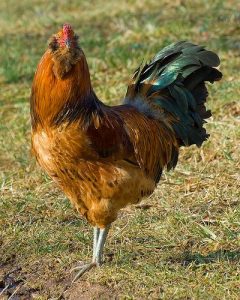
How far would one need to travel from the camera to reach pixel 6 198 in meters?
5.87

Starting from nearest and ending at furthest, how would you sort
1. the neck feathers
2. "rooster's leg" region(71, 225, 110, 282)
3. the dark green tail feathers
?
the neck feathers, "rooster's leg" region(71, 225, 110, 282), the dark green tail feathers

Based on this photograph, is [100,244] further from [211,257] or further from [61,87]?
[61,87]

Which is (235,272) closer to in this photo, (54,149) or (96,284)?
(96,284)

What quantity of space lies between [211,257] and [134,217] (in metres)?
0.84

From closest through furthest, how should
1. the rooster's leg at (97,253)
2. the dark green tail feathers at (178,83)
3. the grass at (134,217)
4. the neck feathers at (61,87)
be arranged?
the neck feathers at (61,87) < the grass at (134,217) < the rooster's leg at (97,253) < the dark green tail feathers at (178,83)

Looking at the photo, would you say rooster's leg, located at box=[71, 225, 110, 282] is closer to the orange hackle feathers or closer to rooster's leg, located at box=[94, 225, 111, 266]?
rooster's leg, located at box=[94, 225, 111, 266]

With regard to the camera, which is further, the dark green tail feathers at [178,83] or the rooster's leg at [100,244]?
the dark green tail feathers at [178,83]

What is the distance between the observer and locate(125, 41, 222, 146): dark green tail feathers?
4848 mm

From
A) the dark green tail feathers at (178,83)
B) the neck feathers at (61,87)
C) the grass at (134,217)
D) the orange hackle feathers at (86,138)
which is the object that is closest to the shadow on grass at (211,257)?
the grass at (134,217)

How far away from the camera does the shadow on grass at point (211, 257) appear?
15.4ft

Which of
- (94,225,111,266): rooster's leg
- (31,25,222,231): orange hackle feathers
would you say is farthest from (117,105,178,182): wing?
(94,225,111,266): rooster's leg

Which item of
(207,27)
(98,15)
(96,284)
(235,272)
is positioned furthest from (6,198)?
(98,15)

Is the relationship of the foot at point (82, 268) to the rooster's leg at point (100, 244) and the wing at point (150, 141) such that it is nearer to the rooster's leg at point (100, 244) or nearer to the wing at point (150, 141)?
the rooster's leg at point (100, 244)

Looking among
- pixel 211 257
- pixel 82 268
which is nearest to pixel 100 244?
pixel 82 268
